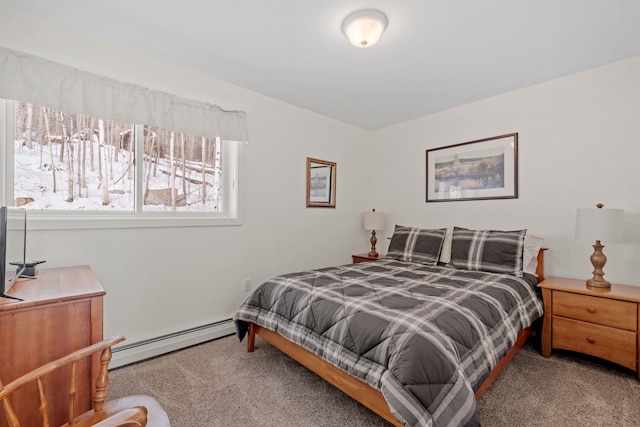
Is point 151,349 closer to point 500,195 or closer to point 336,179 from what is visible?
point 336,179

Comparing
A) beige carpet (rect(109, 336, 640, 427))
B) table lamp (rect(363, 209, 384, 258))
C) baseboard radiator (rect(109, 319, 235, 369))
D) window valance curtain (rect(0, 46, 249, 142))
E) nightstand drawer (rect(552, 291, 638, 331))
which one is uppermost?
window valance curtain (rect(0, 46, 249, 142))

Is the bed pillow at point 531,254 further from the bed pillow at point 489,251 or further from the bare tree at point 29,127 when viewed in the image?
the bare tree at point 29,127

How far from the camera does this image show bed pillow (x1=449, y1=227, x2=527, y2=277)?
101 inches

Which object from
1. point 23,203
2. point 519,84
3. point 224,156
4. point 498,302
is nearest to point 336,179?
point 224,156

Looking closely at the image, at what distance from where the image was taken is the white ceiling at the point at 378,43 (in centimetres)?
181

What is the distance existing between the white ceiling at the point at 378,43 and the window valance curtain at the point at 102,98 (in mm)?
324

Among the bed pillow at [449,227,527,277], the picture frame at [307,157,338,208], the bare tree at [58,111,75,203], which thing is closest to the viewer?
the bare tree at [58,111,75,203]

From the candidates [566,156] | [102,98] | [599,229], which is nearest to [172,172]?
[102,98]

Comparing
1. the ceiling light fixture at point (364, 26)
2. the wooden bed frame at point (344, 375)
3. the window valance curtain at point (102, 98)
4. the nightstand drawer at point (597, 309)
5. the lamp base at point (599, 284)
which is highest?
the ceiling light fixture at point (364, 26)

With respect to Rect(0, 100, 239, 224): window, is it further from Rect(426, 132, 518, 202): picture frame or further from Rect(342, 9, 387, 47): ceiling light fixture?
Rect(426, 132, 518, 202): picture frame

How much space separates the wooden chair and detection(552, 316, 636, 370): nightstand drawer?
2.73 metres

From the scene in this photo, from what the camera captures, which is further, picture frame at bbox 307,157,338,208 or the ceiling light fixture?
picture frame at bbox 307,157,338,208

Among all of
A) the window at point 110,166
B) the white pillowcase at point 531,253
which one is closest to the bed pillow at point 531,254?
the white pillowcase at point 531,253

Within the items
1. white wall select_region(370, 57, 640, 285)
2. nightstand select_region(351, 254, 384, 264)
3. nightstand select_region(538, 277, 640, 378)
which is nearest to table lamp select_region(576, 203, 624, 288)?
nightstand select_region(538, 277, 640, 378)
